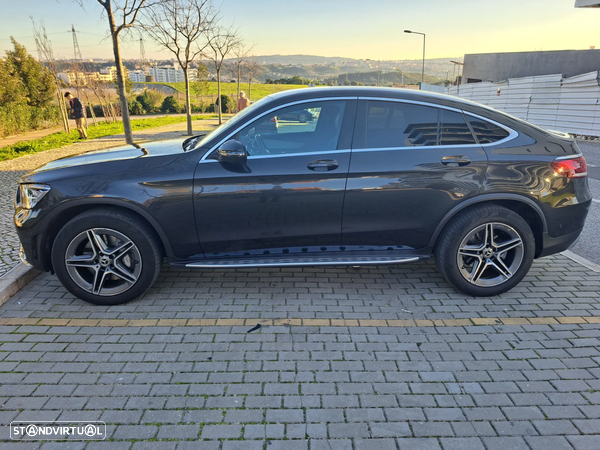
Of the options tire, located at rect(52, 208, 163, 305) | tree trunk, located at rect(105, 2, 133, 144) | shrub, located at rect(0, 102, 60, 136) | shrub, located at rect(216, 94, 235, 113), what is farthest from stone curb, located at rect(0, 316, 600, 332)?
shrub, located at rect(216, 94, 235, 113)

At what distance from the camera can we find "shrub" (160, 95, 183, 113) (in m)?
34.4

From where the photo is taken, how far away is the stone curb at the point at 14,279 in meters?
3.81

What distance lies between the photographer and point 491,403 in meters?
2.58

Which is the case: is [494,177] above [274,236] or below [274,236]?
above

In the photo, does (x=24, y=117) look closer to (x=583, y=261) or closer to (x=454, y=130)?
(x=454, y=130)

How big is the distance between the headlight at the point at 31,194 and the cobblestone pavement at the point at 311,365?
91 cm

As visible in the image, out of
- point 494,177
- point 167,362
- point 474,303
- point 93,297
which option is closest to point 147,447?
point 167,362

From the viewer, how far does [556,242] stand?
3.92m

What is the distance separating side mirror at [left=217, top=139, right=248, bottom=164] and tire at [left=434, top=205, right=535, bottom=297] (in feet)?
6.44

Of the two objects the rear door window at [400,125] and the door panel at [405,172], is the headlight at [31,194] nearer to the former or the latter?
the door panel at [405,172]

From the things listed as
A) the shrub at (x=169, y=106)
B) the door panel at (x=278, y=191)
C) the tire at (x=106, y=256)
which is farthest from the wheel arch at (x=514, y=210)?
the shrub at (x=169, y=106)

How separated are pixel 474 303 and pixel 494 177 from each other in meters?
1.16

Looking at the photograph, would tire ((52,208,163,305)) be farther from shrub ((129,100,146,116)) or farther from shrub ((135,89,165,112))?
shrub ((135,89,165,112))

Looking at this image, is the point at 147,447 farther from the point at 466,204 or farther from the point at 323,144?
the point at 466,204
